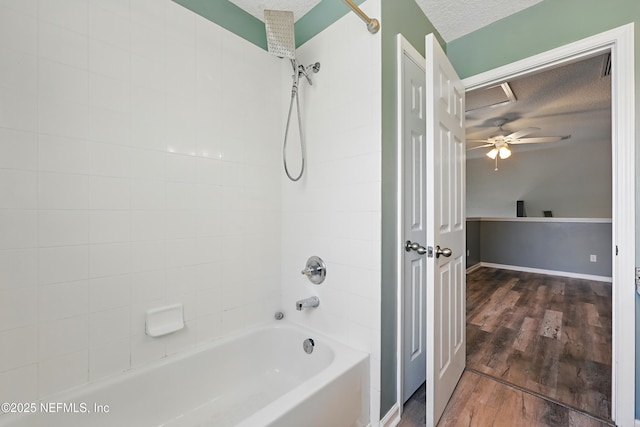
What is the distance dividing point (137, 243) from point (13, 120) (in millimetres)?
618

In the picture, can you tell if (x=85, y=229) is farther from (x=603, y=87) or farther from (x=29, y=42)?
(x=603, y=87)

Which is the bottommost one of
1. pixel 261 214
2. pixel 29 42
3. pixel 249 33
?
pixel 261 214

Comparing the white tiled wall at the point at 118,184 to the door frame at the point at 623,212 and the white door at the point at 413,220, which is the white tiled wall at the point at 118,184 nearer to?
the white door at the point at 413,220

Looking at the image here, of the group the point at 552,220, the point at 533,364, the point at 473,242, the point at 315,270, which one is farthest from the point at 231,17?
the point at 552,220

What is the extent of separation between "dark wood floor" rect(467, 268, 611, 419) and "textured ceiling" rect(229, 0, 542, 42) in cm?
232

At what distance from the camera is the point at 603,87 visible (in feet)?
8.96

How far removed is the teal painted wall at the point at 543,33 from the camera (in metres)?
1.30

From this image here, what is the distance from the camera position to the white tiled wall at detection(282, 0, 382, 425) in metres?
1.38

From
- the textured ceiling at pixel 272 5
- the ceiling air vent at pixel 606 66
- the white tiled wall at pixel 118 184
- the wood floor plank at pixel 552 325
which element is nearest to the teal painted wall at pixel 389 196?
the textured ceiling at pixel 272 5

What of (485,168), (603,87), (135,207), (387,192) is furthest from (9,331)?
(485,168)

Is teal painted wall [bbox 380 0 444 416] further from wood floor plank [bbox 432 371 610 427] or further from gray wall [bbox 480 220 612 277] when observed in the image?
gray wall [bbox 480 220 612 277]

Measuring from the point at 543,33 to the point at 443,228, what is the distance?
1260mm

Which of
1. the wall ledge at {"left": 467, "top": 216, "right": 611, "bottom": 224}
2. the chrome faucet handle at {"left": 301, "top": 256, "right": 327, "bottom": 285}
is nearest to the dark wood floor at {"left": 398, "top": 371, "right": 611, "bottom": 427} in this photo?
the chrome faucet handle at {"left": 301, "top": 256, "right": 327, "bottom": 285}

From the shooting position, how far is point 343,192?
1517mm
